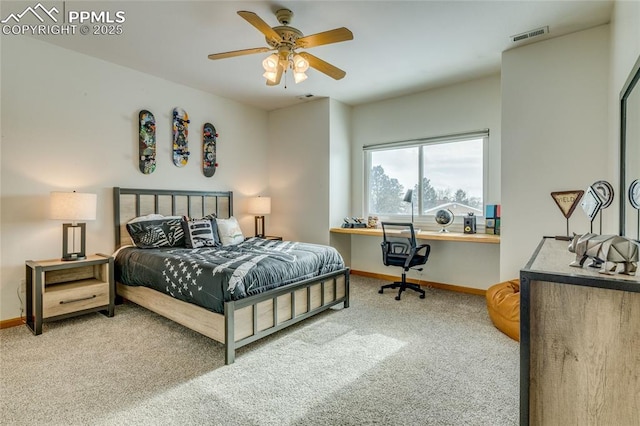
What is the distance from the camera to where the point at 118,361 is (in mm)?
2395

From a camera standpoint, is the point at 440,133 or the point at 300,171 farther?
the point at 300,171

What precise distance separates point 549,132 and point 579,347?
9.18ft

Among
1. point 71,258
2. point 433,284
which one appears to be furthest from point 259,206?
point 433,284

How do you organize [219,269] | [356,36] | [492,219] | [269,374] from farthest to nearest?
[492,219], [356,36], [219,269], [269,374]

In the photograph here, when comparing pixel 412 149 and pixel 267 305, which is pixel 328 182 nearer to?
pixel 412 149

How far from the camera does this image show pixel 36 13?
2791 millimetres

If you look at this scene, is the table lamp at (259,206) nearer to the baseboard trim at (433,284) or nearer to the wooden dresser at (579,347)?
the baseboard trim at (433,284)

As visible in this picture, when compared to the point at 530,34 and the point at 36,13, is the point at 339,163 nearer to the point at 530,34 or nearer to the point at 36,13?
the point at 530,34

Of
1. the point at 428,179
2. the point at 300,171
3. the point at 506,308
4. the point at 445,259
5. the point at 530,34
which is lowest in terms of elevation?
the point at 506,308

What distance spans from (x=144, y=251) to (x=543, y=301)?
3.46 meters

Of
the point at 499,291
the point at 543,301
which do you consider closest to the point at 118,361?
the point at 543,301

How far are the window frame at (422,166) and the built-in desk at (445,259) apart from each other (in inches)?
11.1

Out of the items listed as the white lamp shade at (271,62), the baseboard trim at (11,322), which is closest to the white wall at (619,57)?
the white lamp shade at (271,62)

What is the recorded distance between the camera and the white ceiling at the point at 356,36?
104 inches
